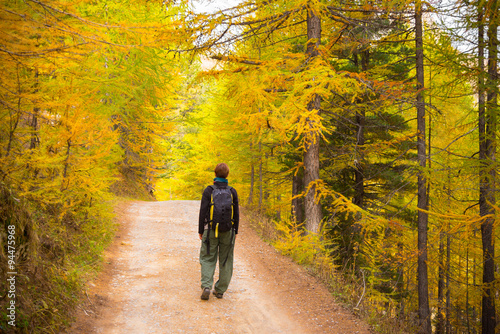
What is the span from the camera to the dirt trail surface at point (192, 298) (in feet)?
15.2

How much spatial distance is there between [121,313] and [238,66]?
6.24 meters

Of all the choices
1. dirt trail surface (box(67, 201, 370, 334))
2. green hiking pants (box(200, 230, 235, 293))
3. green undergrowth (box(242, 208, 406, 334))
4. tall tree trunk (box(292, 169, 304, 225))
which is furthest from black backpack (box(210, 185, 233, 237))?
tall tree trunk (box(292, 169, 304, 225))

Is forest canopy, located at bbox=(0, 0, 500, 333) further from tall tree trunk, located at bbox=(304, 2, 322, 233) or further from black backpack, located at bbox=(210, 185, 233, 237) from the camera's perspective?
black backpack, located at bbox=(210, 185, 233, 237)

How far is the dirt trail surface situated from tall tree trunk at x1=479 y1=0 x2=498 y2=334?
12.7 feet

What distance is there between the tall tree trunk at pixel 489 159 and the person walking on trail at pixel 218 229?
513 cm

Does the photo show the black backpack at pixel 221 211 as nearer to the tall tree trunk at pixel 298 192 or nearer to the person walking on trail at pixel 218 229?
the person walking on trail at pixel 218 229

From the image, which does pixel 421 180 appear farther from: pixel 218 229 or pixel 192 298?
pixel 192 298

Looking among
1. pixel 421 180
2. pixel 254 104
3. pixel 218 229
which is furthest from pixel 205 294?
pixel 421 180

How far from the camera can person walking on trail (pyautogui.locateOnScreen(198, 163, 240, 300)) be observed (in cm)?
546

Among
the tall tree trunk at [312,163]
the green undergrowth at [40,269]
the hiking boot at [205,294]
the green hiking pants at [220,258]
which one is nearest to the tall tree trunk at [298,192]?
the tall tree trunk at [312,163]

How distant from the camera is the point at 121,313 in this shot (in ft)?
15.7

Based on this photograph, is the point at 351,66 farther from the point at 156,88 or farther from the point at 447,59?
the point at 156,88

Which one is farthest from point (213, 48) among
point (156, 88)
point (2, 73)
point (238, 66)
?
point (156, 88)

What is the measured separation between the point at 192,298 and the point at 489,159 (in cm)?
674
